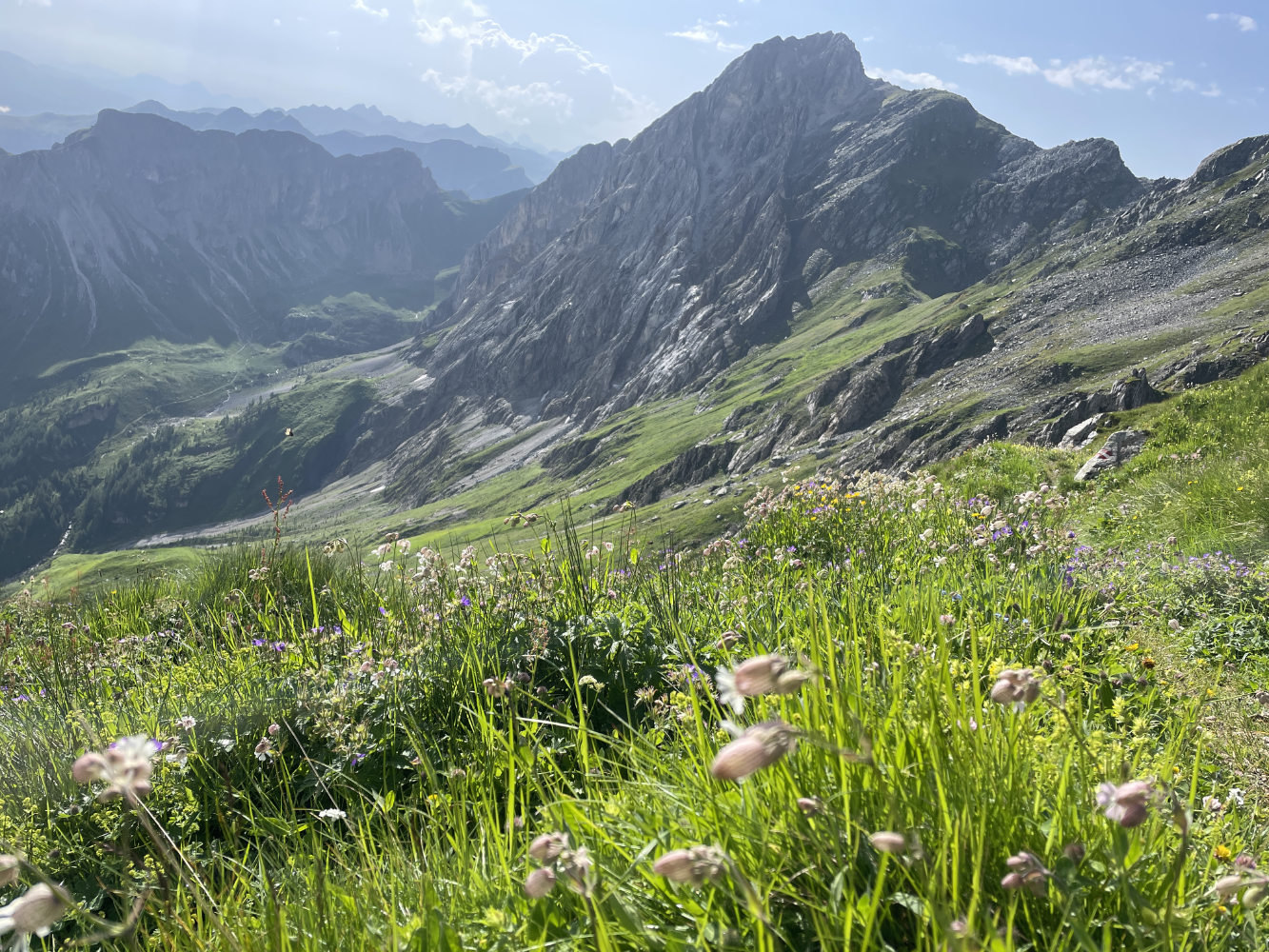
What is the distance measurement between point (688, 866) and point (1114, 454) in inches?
744

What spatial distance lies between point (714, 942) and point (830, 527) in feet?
26.1

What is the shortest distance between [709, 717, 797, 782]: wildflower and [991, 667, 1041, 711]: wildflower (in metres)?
0.83

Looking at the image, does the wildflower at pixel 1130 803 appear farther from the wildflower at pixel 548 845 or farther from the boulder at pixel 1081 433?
the boulder at pixel 1081 433

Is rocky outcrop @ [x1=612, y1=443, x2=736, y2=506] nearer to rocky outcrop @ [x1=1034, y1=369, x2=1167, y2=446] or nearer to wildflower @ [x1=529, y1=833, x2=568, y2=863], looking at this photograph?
rocky outcrop @ [x1=1034, y1=369, x2=1167, y2=446]

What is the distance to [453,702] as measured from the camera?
16.6 feet

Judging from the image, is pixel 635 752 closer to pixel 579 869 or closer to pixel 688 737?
pixel 688 737

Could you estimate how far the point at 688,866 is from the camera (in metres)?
1.49

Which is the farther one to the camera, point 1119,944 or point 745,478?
point 745,478

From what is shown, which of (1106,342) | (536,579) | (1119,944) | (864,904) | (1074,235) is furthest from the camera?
(1074,235)

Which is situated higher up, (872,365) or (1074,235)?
(1074,235)

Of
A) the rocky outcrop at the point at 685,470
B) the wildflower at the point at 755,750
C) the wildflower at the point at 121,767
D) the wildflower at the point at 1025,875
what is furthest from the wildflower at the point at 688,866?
the rocky outcrop at the point at 685,470

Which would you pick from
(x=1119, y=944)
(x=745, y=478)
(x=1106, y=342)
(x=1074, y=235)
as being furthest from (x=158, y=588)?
(x=1074, y=235)

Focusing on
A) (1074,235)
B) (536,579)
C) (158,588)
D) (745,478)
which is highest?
(1074,235)

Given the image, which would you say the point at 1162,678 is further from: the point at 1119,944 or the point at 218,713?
the point at 218,713
